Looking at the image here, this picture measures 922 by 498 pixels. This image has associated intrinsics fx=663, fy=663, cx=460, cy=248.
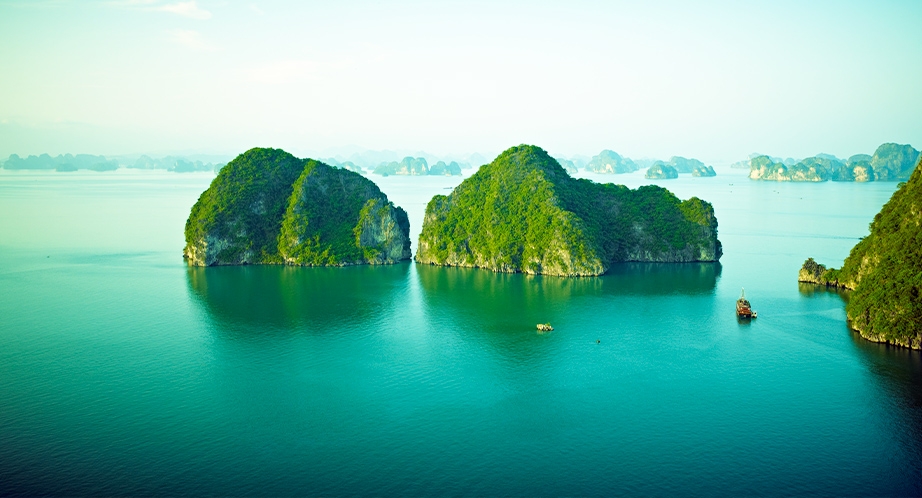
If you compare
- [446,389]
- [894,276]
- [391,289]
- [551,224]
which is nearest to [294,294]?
[391,289]

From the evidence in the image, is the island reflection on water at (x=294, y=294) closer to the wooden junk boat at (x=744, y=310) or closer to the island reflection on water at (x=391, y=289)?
the island reflection on water at (x=391, y=289)

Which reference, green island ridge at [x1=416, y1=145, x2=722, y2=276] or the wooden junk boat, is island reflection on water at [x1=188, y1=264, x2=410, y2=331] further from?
the wooden junk boat

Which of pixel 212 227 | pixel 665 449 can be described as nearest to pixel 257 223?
pixel 212 227

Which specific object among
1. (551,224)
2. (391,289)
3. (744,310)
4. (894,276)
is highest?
(551,224)

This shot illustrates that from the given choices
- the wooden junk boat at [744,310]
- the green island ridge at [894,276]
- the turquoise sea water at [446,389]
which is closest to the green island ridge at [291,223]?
the turquoise sea water at [446,389]

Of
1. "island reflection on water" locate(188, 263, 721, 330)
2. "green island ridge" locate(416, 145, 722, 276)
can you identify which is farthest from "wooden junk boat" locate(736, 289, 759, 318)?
"green island ridge" locate(416, 145, 722, 276)

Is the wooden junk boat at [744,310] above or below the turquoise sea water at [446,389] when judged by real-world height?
above

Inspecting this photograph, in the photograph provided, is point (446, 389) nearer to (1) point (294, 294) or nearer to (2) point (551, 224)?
(1) point (294, 294)
